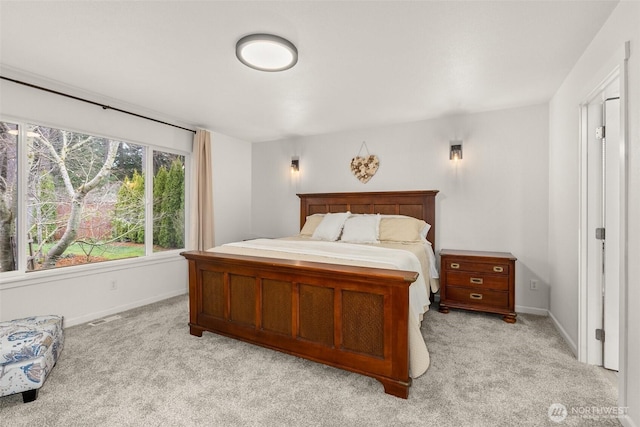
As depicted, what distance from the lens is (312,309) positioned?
2121 millimetres

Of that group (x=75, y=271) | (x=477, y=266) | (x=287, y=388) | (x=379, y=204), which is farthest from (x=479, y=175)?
(x=75, y=271)

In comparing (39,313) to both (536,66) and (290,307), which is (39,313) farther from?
(536,66)

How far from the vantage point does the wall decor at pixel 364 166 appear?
414 cm

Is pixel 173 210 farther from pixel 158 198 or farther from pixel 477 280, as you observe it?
pixel 477 280

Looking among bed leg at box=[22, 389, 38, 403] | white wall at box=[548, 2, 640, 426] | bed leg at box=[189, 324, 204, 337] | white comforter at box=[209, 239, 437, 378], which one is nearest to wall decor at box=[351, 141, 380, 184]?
white comforter at box=[209, 239, 437, 378]

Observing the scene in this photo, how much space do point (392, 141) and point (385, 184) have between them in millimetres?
597

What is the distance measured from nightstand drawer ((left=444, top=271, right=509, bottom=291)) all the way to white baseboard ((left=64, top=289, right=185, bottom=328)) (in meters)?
3.50

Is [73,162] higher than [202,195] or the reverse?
higher

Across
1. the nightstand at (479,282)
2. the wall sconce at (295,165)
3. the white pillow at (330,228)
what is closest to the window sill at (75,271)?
the white pillow at (330,228)

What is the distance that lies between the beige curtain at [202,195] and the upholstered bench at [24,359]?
210cm

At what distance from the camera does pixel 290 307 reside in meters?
2.22

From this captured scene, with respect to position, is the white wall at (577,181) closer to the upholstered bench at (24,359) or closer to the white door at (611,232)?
the white door at (611,232)

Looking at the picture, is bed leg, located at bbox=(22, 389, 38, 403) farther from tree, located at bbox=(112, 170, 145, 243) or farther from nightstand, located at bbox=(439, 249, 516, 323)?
nightstand, located at bbox=(439, 249, 516, 323)

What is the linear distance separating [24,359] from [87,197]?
1.97 metres
